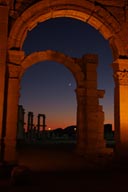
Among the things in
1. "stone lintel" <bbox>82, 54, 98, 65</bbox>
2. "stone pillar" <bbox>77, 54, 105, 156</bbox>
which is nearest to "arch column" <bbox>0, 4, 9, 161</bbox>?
"stone pillar" <bbox>77, 54, 105, 156</bbox>

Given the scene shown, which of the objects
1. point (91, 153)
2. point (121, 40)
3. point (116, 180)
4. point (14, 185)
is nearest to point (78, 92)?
point (91, 153)

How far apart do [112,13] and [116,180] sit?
718 centimetres

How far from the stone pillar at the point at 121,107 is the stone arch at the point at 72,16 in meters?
0.66

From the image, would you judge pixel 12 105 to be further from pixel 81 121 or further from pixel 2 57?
pixel 81 121

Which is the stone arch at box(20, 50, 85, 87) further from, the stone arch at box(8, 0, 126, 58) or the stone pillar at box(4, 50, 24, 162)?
the stone pillar at box(4, 50, 24, 162)

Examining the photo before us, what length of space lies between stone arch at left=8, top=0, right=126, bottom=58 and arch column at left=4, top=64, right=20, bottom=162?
1151 mm

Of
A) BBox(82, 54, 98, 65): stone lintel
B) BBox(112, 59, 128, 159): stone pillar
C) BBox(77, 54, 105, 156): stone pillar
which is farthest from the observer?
BBox(82, 54, 98, 65): stone lintel

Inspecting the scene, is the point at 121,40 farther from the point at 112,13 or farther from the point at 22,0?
the point at 22,0

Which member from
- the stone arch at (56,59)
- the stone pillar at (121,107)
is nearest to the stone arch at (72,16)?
the stone pillar at (121,107)

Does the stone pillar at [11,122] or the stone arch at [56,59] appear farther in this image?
the stone arch at [56,59]

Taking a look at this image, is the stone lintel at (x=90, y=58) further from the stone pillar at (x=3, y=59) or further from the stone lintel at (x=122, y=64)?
the stone pillar at (x=3, y=59)

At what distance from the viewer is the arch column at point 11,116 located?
463 inches

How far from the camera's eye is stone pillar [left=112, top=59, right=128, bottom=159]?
1280 cm

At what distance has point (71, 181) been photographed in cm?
922
